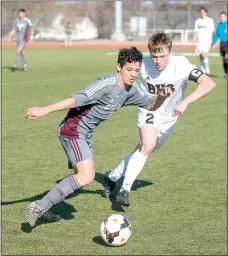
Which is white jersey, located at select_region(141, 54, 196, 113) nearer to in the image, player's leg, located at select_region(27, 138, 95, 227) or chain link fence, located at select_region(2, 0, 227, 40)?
player's leg, located at select_region(27, 138, 95, 227)

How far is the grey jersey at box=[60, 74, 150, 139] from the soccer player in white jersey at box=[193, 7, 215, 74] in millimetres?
16325

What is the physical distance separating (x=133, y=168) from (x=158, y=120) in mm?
751

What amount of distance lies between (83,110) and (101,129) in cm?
618

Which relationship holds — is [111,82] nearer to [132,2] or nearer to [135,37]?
[135,37]

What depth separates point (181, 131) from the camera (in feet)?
43.1

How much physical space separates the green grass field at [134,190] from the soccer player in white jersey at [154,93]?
0.30 metres

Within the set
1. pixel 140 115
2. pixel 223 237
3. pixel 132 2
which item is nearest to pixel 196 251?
pixel 223 237

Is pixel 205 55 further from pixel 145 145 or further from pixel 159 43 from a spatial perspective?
pixel 159 43

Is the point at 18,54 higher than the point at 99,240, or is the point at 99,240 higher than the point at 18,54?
the point at 18,54

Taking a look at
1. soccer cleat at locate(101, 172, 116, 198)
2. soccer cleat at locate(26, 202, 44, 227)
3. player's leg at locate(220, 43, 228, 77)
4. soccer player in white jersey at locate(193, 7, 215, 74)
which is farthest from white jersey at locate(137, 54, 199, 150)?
soccer player in white jersey at locate(193, 7, 215, 74)

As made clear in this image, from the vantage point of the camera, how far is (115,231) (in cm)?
638

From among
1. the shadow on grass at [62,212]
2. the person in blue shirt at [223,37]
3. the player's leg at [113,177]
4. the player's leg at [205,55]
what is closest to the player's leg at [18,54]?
the player's leg at [205,55]

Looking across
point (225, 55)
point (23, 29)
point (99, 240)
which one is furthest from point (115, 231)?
point (23, 29)

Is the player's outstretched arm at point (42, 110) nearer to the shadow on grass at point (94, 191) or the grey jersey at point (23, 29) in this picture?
the shadow on grass at point (94, 191)
